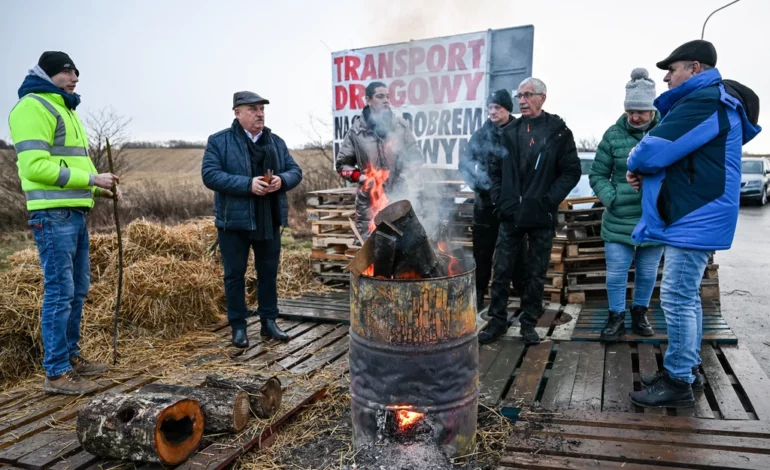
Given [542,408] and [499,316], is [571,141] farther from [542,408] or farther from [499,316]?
[542,408]

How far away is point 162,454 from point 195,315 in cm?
298

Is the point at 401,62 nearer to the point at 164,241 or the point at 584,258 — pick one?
the point at 584,258

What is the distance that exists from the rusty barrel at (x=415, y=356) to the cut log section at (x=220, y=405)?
31.8 inches

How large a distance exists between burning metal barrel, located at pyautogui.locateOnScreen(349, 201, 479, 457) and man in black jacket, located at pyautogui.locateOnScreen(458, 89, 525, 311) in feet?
8.11

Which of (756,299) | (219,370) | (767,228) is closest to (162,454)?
(219,370)

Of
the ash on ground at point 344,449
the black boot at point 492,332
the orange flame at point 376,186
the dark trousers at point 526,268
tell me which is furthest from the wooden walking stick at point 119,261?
the dark trousers at point 526,268

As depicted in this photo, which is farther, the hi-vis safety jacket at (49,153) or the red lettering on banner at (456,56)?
the red lettering on banner at (456,56)

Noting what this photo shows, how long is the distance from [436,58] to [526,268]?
3991 mm

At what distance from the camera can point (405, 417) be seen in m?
3.04

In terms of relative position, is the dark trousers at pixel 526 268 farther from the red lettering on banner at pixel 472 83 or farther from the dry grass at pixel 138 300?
the red lettering on banner at pixel 472 83

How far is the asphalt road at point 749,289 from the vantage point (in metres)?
5.52

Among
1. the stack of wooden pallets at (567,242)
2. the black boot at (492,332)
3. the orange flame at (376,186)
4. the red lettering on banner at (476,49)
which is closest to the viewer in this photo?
the black boot at (492,332)

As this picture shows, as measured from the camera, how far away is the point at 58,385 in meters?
4.08

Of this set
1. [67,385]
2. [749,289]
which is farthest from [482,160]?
[749,289]
